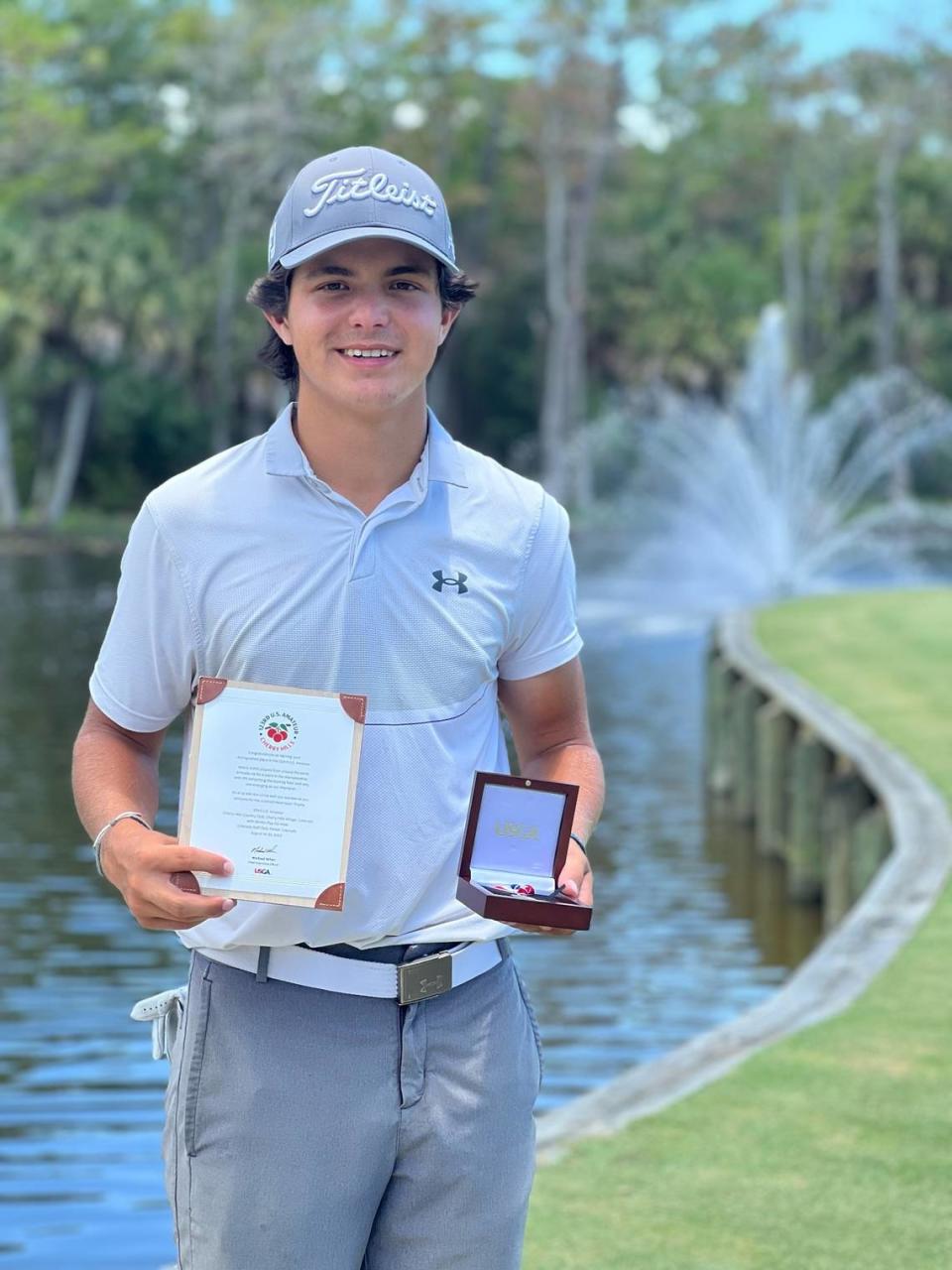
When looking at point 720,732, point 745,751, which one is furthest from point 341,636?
point 720,732

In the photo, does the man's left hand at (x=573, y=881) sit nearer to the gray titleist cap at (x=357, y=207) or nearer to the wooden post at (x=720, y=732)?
the gray titleist cap at (x=357, y=207)

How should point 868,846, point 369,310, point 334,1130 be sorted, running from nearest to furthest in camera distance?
1. point 334,1130
2. point 369,310
3. point 868,846

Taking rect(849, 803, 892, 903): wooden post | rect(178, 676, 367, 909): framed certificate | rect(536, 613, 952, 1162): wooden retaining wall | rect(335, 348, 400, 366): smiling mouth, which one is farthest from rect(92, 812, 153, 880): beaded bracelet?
rect(849, 803, 892, 903): wooden post

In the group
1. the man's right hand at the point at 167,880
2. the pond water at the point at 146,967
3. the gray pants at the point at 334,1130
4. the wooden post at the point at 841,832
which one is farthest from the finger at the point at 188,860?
the wooden post at the point at 841,832

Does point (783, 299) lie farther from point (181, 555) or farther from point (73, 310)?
point (181, 555)

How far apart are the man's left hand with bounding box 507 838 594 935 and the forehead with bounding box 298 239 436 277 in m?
0.82

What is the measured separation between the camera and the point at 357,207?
8.96 ft

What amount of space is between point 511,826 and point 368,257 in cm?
79

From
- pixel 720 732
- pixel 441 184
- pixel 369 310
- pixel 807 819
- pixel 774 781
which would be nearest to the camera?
pixel 369 310

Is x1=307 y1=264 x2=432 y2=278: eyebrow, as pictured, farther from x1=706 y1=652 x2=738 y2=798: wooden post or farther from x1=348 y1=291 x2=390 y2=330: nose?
x1=706 y1=652 x2=738 y2=798: wooden post

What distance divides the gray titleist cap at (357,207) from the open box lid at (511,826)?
28.5 inches

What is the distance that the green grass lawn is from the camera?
15.3 feet

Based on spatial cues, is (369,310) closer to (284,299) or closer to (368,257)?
(368,257)

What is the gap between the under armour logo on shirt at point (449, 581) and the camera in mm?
2783
